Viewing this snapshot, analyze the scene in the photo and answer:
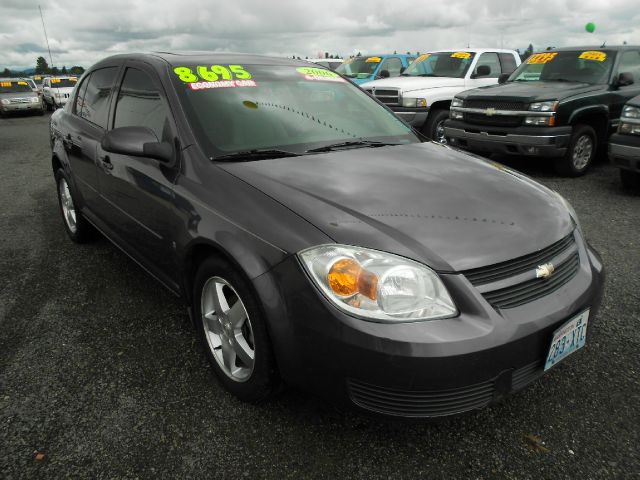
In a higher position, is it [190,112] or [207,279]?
[190,112]

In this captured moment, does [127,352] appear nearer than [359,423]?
No

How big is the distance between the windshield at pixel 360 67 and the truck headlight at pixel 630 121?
307 inches

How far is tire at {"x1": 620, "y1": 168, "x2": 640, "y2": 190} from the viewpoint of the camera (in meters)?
6.06

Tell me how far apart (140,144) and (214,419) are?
1.38 m

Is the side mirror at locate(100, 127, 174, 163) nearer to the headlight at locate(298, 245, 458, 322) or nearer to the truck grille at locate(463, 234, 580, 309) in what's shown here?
the headlight at locate(298, 245, 458, 322)

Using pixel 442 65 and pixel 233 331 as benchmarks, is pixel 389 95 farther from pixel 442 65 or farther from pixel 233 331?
pixel 233 331

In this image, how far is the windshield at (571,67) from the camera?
23.3ft

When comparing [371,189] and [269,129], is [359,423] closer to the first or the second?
[371,189]

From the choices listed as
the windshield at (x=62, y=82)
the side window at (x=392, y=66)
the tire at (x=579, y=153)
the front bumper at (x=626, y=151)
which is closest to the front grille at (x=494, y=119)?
the tire at (x=579, y=153)

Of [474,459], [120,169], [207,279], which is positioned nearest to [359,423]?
[474,459]

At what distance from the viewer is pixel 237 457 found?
6.54ft

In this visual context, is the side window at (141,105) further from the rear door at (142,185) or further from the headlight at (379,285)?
the headlight at (379,285)

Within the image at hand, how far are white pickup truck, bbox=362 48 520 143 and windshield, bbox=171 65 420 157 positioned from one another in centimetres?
521

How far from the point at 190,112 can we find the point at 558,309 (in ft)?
6.41
